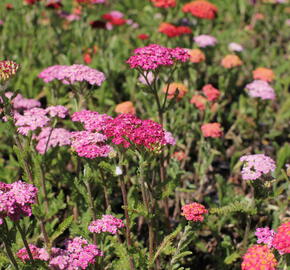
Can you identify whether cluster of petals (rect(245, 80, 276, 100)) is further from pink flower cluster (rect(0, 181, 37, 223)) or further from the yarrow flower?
pink flower cluster (rect(0, 181, 37, 223))

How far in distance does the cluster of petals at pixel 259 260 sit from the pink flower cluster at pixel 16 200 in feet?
4.03

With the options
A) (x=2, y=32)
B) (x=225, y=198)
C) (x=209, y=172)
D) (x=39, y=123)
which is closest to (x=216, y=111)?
(x=209, y=172)

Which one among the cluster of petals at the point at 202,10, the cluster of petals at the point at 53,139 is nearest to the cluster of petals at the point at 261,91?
the cluster of petals at the point at 202,10

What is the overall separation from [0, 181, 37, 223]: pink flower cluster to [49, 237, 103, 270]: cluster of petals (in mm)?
381

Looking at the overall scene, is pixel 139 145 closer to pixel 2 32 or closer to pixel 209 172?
pixel 209 172

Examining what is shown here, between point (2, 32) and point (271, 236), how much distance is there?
17.7 ft

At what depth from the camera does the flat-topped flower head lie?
2.73 metres

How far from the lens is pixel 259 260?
2.24m

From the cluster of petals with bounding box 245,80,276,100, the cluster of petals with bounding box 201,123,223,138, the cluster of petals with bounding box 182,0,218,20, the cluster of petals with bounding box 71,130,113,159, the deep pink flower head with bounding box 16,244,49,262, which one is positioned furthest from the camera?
the cluster of petals with bounding box 182,0,218,20

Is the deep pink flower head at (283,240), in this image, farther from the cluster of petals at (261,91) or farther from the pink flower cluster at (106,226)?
the cluster of petals at (261,91)

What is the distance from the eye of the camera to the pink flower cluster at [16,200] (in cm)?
221

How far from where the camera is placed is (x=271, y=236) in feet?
8.49

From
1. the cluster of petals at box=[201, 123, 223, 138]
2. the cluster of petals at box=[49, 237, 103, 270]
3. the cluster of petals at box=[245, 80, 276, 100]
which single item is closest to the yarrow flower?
the cluster of petals at box=[49, 237, 103, 270]

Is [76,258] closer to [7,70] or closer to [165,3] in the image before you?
[7,70]
